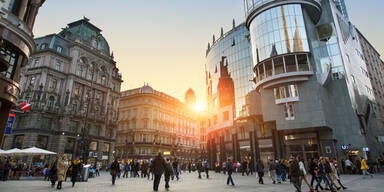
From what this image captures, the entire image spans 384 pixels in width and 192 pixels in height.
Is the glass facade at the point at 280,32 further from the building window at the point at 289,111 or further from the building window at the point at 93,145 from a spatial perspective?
the building window at the point at 93,145

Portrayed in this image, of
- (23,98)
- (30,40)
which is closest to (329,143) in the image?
(30,40)

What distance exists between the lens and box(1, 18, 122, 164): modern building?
38812 mm

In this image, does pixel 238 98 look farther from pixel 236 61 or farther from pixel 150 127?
pixel 150 127

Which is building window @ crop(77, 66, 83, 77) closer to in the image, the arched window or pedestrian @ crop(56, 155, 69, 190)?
the arched window

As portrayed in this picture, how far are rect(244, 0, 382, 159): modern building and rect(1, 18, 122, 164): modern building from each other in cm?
2806

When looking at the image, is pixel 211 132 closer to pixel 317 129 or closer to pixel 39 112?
pixel 317 129

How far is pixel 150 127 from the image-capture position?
6456 centimetres

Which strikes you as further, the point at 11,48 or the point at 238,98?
the point at 238,98

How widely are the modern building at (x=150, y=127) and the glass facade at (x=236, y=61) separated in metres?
20.6

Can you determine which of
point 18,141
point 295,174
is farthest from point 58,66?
point 295,174

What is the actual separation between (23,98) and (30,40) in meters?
29.9

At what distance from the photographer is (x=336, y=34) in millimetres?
35656

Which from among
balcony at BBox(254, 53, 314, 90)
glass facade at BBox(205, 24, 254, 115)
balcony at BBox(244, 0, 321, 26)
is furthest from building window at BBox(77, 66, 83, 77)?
balcony at BBox(254, 53, 314, 90)

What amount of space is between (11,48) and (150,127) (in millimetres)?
50884
